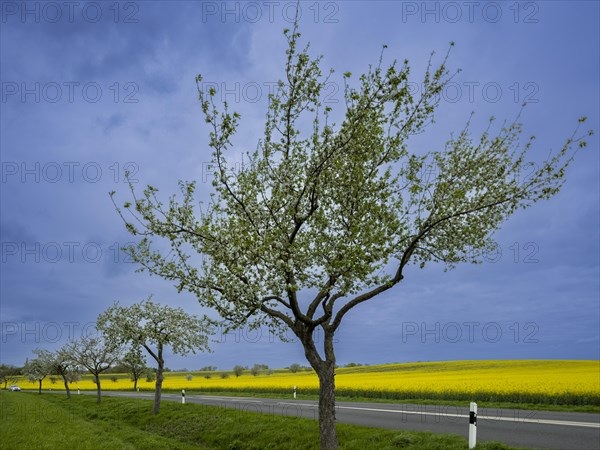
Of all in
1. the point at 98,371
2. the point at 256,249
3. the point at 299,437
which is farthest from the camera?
the point at 98,371

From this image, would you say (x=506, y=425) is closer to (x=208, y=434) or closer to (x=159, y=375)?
(x=208, y=434)

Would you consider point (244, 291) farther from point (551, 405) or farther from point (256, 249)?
point (551, 405)

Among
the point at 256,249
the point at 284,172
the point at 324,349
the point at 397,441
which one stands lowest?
the point at 397,441

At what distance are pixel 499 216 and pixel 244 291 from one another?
906 centimetres

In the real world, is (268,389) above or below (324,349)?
below

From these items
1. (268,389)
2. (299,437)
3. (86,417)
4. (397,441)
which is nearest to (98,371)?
(86,417)

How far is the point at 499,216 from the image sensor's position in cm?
1658

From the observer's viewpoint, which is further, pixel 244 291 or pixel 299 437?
pixel 299 437

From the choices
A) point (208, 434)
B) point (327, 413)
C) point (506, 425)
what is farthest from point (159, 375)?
point (506, 425)

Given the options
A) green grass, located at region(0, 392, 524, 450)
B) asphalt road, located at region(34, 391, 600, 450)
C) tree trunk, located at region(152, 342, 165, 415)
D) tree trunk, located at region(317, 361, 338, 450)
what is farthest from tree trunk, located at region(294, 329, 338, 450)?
tree trunk, located at region(152, 342, 165, 415)

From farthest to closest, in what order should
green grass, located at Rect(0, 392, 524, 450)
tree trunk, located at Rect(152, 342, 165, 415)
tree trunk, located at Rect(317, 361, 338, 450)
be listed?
tree trunk, located at Rect(152, 342, 165, 415), green grass, located at Rect(0, 392, 524, 450), tree trunk, located at Rect(317, 361, 338, 450)

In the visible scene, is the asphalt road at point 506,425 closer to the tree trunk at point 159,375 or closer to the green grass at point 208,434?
the green grass at point 208,434

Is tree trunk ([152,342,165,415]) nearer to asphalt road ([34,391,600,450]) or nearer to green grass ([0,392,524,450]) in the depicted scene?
green grass ([0,392,524,450])

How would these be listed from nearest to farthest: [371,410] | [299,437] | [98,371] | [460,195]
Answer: [460,195] < [299,437] < [371,410] < [98,371]
